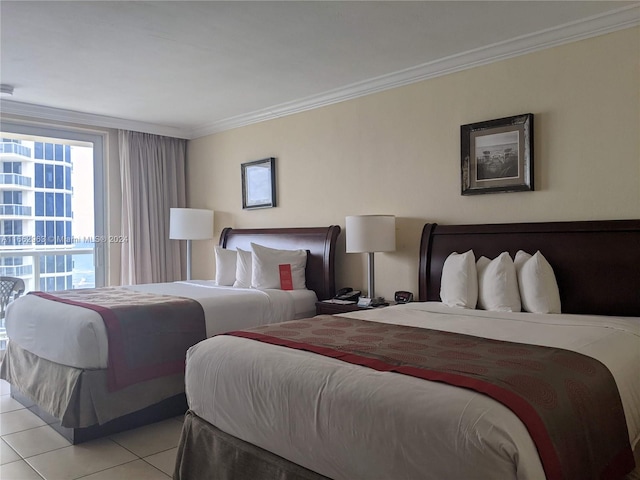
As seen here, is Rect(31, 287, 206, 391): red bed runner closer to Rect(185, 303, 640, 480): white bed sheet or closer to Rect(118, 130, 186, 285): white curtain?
Rect(185, 303, 640, 480): white bed sheet

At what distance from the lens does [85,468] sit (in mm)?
2738

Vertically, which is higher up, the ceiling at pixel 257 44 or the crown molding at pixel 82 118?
the ceiling at pixel 257 44

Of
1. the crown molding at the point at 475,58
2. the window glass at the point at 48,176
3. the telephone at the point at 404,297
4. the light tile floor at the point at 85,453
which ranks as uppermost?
the crown molding at the point at 475,58

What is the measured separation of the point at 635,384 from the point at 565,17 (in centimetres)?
216

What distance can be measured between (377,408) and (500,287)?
1775 millimetres

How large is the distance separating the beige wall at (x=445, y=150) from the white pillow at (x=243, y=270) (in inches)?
24.4

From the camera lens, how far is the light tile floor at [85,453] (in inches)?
105

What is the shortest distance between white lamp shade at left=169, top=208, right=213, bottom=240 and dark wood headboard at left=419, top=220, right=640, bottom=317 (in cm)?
321

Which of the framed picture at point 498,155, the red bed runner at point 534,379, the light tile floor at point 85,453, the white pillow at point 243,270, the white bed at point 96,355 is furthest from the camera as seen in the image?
the white pillow at point 243,270

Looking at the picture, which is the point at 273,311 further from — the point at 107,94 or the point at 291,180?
the point at 107,94

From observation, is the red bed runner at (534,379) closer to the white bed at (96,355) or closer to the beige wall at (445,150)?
the white bed at (96,355)

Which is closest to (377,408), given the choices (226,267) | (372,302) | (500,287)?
(500,287)

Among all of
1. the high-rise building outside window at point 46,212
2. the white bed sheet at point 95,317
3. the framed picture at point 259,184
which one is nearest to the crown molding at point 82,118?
the high-rise building outside window at point 46,212

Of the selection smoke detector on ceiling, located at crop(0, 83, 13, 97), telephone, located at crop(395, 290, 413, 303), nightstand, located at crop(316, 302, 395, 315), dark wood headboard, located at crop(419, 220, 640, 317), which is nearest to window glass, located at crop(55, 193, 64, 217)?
smoke detector on ceiling, located at crop(0, 83, 13, 97)
